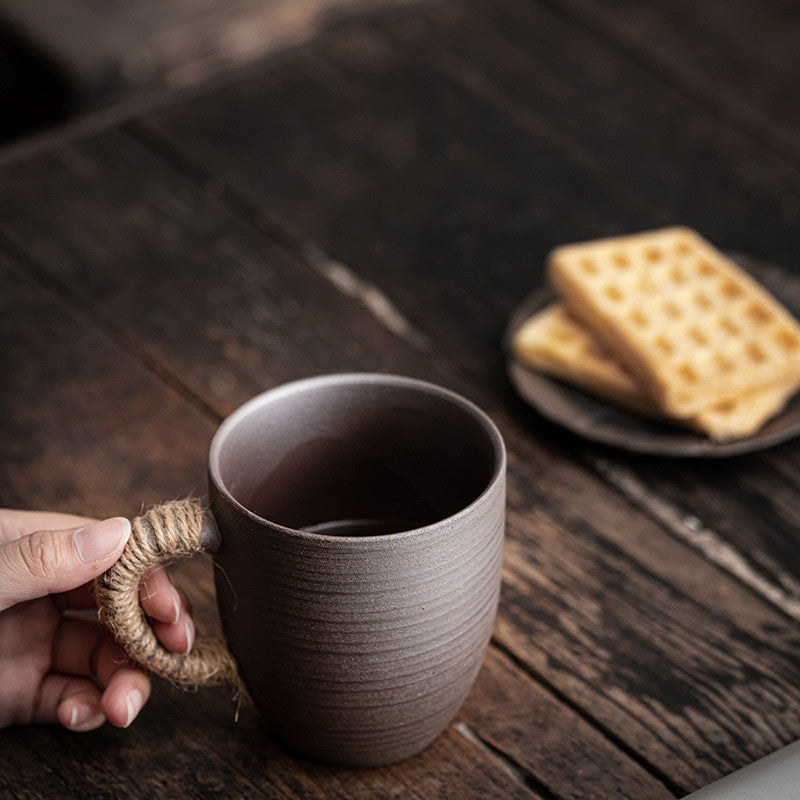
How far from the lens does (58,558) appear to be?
0.57 m

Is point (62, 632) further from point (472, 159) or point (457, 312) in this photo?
point (472, 159)

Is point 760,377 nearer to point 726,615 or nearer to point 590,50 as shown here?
point 726,615

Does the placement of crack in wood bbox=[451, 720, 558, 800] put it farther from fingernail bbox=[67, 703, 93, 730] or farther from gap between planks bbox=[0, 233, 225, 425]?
gap between planks bbox=[0, 233, 225, 425]

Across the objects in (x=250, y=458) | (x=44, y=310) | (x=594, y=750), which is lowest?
(x=44, y=310)

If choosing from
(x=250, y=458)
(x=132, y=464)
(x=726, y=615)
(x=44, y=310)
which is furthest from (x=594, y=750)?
(x=44, y=310)

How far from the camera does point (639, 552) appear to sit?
79cm

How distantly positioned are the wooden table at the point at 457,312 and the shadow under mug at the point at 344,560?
0.06 metres

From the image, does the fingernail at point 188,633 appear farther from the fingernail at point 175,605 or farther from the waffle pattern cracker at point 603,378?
the waffle pattern cracker at point 603,378

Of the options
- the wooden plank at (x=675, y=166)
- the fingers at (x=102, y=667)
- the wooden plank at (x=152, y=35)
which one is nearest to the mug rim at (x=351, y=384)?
the fingers at (x=102, y=667)

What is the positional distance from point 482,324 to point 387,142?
310 mm

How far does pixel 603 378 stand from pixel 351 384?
1.03 ft

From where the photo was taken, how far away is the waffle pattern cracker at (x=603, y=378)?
0.86m

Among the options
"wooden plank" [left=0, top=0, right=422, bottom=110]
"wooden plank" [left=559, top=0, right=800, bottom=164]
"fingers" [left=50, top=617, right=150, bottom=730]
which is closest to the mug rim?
"fingers" [left=50, top=617, right=150, bottom=730]

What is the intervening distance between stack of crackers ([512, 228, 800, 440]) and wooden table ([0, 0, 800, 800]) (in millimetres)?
44
